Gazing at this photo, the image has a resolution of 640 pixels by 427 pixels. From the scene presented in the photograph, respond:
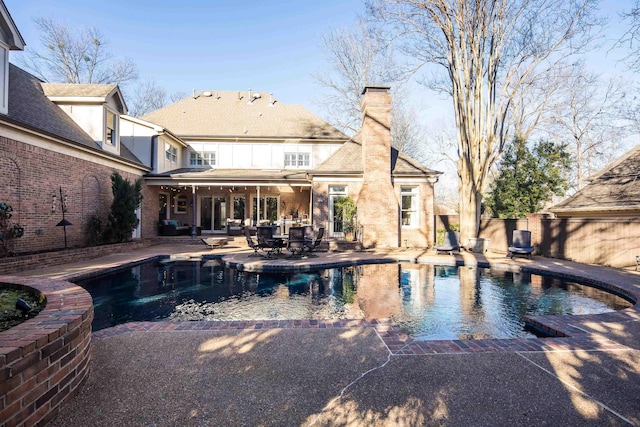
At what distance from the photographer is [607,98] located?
63.7 ft

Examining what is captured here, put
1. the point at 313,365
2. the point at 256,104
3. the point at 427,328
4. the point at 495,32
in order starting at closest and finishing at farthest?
the point at 313,365
the point at 427,328
the point at 495,32
the point at 256,104

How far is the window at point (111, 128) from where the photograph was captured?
535 inches

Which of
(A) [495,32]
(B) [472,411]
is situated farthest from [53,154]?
(A) [495,32]

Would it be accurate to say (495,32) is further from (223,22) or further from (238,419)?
(238,419)

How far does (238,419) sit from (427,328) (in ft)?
10.9

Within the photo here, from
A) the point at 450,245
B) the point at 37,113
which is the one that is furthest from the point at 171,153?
the point at 450,245

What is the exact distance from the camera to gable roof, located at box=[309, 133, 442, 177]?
47.9 feet

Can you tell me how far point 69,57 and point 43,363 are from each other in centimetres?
2944

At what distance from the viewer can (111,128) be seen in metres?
13.9

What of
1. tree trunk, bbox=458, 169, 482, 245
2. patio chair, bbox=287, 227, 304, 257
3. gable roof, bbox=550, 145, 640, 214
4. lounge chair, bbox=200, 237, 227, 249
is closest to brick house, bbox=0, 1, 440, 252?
tree trunk, bbox=458, 169, 482, 245

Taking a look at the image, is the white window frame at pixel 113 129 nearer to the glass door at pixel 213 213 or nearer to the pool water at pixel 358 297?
the glass door at pixel 213 213

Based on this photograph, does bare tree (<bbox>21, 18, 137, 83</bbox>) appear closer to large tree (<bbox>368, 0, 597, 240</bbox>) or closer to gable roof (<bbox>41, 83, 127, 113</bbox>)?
gable roof (<bbox>41, 83, 127, 113</bbox>)

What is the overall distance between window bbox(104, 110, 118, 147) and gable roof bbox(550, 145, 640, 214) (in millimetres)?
19499

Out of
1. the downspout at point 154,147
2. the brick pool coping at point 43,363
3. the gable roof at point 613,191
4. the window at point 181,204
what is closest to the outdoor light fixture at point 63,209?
the downspout at point 154,147
